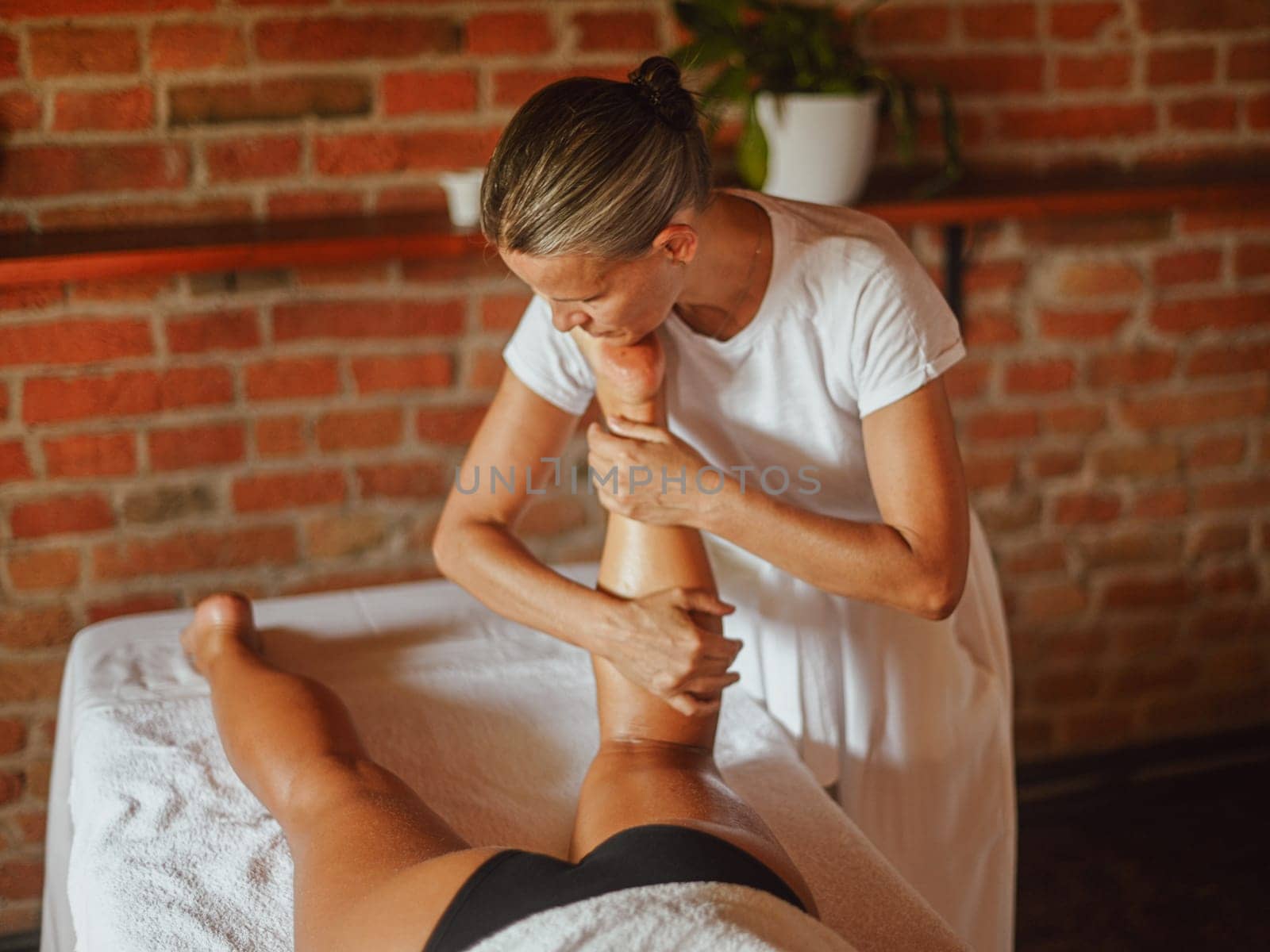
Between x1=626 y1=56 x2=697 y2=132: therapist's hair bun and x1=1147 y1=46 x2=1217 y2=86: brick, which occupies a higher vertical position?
x1=1147 y1=46 x2=1217 y2=86: brick

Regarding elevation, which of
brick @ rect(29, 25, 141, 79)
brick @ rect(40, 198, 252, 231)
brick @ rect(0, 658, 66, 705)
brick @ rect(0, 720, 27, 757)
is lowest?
brick @ rect(0, 720, 27, 757)

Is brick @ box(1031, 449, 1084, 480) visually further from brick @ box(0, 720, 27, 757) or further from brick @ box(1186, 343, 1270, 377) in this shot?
brick @ box(0, 720, 27, 757)

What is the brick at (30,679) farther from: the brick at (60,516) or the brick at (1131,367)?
the brick at (1131,367)

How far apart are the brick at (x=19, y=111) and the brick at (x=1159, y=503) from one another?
1.93 m

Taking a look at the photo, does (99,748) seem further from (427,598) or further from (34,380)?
(34,380)

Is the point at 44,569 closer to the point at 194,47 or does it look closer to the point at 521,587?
the point at 194,47

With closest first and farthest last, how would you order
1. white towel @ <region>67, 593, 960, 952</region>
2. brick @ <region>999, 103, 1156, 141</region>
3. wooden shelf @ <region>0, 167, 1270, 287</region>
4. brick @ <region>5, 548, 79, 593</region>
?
white towel @ <region>67, 593, 960, 952</region>, wooden shelf @ <region>0, 167, 1270, 287</region>, brick @ <region>5, 548, 79, 593</region>, brick @ <region>999, 103, 1156, 141</region>

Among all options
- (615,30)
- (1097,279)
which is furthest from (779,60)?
(1097,279)

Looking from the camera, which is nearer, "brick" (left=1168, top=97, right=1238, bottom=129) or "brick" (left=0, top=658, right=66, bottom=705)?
"brick" (left=0, top=658, right=66, bottom=705)

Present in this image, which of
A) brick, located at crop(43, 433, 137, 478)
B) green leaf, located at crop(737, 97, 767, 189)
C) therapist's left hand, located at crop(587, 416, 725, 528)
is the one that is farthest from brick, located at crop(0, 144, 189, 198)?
therapist's left hand, located at crop(587, 416, 725, 528)

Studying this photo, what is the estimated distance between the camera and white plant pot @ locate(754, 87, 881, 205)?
73.6 inches

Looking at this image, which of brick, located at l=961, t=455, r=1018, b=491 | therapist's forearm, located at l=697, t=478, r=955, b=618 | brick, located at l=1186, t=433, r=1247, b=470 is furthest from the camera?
brick, located at l=1186, t=433, r=1247, b=470

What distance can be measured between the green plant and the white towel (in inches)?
32.6

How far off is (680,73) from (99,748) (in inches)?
36.5
